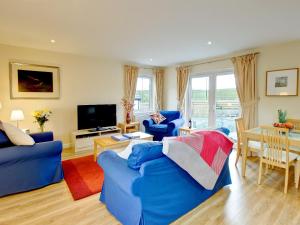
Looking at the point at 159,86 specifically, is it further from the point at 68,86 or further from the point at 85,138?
the point at 85,138

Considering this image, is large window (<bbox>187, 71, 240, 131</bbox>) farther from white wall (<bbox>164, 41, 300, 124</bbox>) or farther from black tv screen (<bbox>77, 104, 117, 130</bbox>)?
black tv screen (<bbox>77, 104, 117, 130</bbox>)

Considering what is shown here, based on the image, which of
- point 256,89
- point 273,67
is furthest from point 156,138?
point 273,67

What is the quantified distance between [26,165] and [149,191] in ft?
6.07

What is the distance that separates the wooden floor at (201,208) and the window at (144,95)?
3.83 m

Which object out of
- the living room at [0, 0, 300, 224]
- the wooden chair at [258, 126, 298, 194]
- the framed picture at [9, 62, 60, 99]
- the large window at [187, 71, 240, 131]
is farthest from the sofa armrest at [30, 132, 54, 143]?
the large window at [187, 71, 240, 131]

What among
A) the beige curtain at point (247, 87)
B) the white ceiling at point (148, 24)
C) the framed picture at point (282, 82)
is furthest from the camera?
the beige curtain at point (247, 87)

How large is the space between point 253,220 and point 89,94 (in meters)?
4.48

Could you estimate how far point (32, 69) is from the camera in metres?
4.20

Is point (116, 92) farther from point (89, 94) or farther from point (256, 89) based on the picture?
point (256, 89)

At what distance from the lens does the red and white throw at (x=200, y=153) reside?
1829 millimetres

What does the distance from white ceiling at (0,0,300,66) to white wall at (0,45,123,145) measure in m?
0.32

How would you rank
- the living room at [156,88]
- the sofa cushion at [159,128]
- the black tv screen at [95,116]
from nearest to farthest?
the living room at [156,88], the black tv screen at [95,116], the sofa cushion at [159,128]

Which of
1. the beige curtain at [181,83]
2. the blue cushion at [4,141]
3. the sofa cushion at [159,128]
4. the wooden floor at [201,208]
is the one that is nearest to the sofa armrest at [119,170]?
the wooden floor at [201,208]

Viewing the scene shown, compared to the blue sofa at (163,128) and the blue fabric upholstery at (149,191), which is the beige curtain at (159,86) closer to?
the blue sofa at (163,128)
